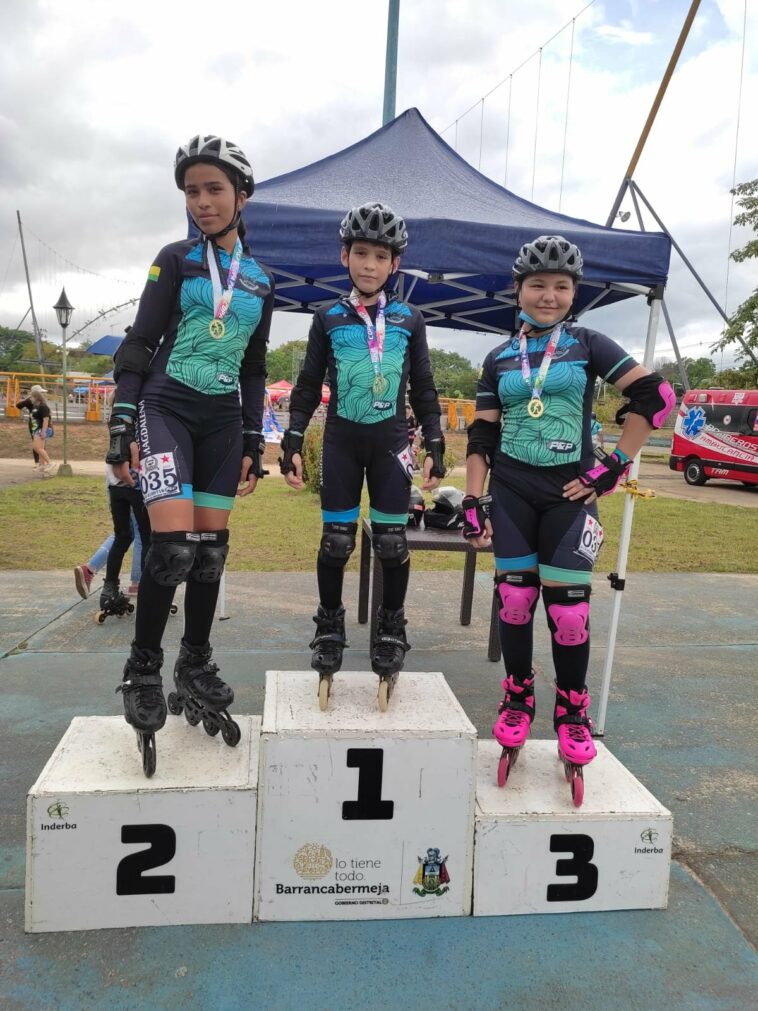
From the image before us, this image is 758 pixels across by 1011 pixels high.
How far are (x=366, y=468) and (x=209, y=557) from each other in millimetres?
775

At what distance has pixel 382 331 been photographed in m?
2.90

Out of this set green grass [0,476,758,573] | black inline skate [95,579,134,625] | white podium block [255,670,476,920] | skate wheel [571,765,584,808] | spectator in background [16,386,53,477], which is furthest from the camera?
spectator in background [16,386,53,477]

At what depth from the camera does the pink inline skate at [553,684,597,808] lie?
A: 2.41 meters

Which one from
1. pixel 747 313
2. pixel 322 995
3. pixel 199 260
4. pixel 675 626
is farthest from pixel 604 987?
pixel 747 313

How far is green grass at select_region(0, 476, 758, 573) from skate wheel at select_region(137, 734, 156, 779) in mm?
5153

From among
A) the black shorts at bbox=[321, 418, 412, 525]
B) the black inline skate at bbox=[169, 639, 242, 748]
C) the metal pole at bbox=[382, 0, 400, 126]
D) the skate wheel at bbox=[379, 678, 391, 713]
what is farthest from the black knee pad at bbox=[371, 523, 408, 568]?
the metal pole at bbox=[382, 0, 400, 126]

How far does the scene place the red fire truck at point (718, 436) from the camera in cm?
1838

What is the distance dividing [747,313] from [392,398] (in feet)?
90.7

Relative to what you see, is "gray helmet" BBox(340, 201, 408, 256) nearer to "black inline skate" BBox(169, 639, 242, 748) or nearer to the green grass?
"black inline skate" BBox(169, 639, 242, 748)

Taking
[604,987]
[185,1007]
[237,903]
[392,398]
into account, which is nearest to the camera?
[185,1007]

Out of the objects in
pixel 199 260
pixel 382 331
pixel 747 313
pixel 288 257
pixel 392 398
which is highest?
pixel 747 313

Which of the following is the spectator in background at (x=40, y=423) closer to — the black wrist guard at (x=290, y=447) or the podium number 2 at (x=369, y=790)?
the black wrist guard at (x=290, y=447)

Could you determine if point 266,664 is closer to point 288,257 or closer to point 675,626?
point 288,257

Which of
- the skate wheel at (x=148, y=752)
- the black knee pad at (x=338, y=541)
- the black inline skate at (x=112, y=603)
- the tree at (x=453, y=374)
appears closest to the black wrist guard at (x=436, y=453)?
the black knee pad at (x=338, y=541)
